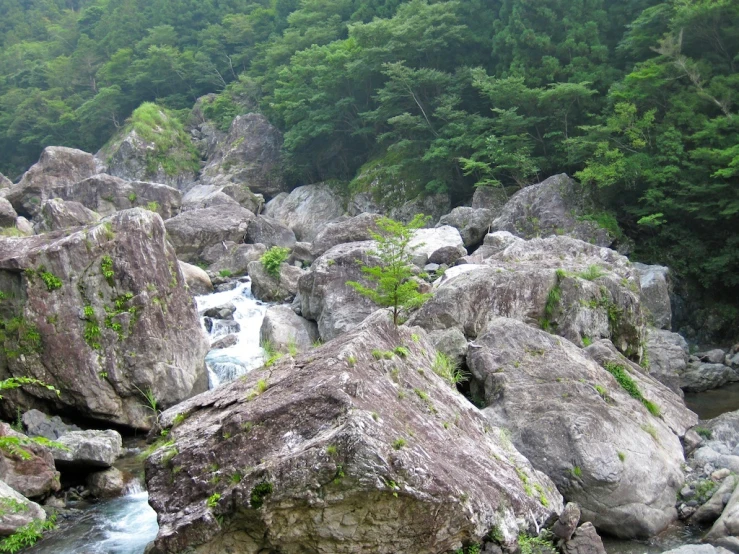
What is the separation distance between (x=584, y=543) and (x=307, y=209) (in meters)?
31.4

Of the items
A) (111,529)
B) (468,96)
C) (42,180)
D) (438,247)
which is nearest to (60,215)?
(42,180)

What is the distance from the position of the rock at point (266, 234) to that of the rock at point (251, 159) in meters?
10.8

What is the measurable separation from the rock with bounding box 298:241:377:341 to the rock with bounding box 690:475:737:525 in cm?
1076

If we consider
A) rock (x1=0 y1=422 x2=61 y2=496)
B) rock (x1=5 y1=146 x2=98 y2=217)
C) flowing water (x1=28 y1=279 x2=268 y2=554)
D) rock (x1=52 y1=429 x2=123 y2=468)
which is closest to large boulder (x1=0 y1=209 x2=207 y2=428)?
flowing water (x1=28 y1=279 x2=268 y2=554)

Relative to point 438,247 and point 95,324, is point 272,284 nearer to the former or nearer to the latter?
point 438,247

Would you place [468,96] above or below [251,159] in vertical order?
above

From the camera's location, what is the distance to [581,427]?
11.0 m

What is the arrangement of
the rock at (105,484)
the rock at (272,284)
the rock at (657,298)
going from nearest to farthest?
the rock at (105,484) < the rock at (657,298) < the rock at (272,284)

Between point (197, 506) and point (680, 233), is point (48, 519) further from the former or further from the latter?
point (680, 233)

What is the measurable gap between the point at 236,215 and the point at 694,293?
2080cm

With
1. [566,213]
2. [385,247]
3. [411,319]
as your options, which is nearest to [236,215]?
[566,213]

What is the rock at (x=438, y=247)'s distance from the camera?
74.1 ft

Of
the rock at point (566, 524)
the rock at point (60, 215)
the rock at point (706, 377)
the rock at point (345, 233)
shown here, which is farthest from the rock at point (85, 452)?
the rock at point (60, 215)

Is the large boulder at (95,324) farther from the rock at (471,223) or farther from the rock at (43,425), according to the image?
the rock at (471,223)
